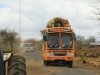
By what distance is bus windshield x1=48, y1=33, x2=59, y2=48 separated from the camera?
950 inches

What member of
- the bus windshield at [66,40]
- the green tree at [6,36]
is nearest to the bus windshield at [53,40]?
the bus windshield at [66,40]

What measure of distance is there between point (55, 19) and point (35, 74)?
30.8ft

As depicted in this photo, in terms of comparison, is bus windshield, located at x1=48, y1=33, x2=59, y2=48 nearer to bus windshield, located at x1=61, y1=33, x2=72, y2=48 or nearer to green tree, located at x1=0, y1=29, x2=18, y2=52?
bus windshield, located at x1=61, y1=33, x2=72, y2=48

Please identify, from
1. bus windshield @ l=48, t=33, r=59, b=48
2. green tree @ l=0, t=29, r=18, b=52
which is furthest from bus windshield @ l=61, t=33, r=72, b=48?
green tree @ l=0, t=29, r=18, b=52

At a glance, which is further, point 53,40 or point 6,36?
point 6,36

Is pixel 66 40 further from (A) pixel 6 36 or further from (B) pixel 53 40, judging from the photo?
(A) pixel 6 36

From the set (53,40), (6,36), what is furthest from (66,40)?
(6,36)

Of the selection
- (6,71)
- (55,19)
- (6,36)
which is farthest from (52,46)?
(6,36)

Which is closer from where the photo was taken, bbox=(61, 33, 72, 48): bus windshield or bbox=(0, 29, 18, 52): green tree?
bbox=(61, 33, 72, 48): bus windshield

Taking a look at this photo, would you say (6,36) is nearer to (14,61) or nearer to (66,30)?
(66,30)

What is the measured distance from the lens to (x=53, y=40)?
24250 millimetres

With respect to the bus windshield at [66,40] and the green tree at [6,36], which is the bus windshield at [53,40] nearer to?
the bus windshield at [66,40]

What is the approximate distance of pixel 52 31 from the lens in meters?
24.1

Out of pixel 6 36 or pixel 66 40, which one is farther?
pixel 6 36
